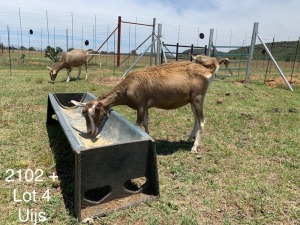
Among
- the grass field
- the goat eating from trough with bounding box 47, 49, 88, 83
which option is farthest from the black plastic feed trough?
the goat eating from trough with bounding box 47, 49, 88, 83

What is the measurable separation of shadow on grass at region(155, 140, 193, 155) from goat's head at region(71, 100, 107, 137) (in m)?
1.31

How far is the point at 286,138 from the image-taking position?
21.8ft

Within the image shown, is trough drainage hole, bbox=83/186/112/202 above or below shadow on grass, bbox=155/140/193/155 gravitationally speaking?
below

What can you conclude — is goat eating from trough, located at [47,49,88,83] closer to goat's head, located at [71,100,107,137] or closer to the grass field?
the grass field

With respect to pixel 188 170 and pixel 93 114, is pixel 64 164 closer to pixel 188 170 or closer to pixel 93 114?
pixel 93 114

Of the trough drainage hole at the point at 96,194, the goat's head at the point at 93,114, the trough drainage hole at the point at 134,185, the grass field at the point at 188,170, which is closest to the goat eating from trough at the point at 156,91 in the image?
the goat's head at the point at 93,114

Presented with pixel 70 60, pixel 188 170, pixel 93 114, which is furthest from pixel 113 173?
pixel 70 60

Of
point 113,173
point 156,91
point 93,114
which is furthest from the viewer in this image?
point 156,91

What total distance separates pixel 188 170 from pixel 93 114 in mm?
1997

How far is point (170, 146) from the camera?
6.03 meters

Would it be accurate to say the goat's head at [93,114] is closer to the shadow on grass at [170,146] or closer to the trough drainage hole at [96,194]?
the shadow on grass at [170,146]

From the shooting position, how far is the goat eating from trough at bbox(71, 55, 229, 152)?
5438 mm

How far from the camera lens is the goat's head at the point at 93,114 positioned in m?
5.24

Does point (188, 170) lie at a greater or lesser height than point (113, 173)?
lesser
